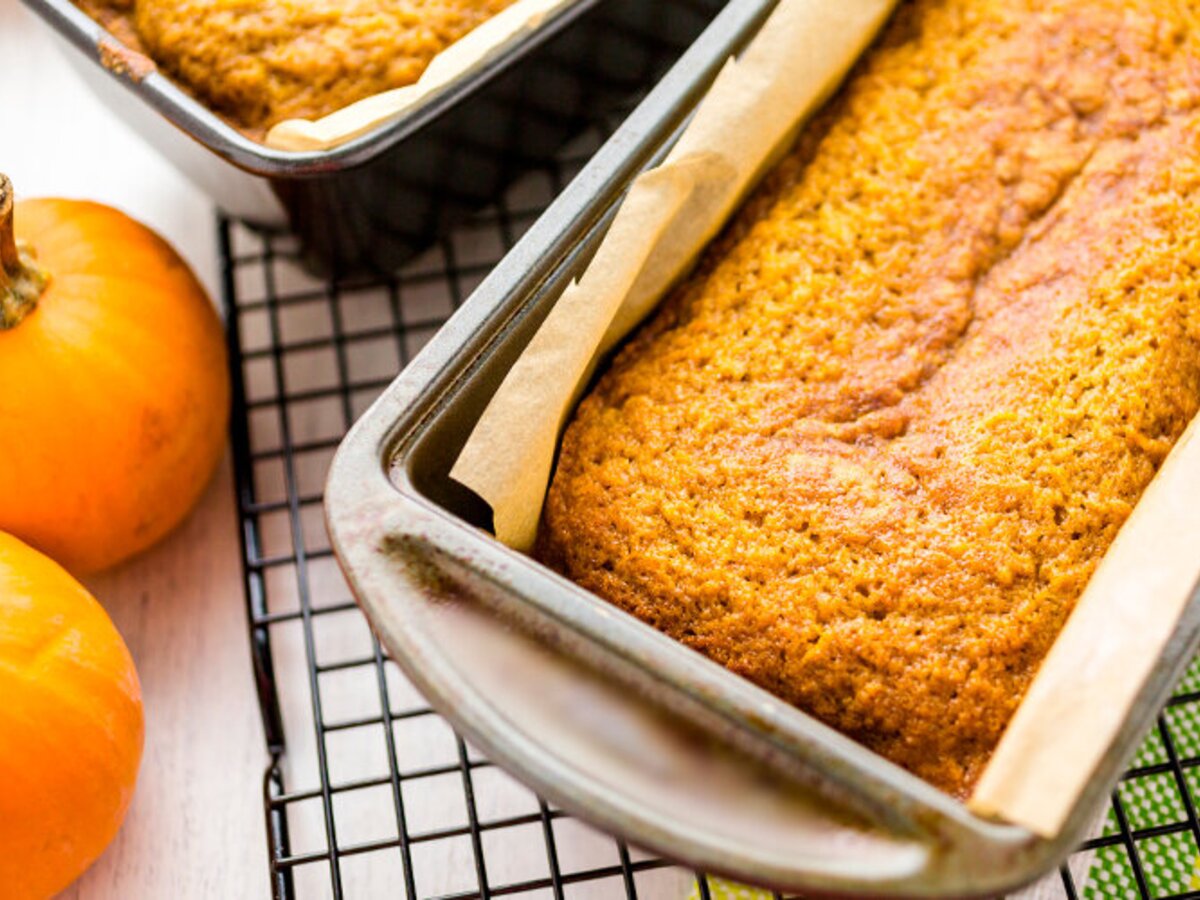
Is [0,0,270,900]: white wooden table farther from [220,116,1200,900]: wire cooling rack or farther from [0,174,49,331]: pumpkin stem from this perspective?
[0,174,49,331]: pumpkin stem

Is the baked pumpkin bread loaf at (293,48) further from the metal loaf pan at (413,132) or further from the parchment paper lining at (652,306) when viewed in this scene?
the parchment paper lining at (652,306)

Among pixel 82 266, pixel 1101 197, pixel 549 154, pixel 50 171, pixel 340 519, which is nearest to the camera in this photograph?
pixel 340 519

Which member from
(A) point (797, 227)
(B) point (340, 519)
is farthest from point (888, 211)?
(B) point (340, 519)

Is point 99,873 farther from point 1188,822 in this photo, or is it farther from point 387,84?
point 1188,822

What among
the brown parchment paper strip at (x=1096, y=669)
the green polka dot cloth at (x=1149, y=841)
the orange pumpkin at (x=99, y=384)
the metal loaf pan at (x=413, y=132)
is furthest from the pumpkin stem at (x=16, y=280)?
the brown parchment paper strip at (x=1096, y=669)

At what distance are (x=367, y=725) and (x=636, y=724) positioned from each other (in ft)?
1.66

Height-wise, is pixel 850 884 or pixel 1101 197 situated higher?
pixel 1101 197

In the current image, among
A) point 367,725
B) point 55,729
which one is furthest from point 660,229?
point 55,729

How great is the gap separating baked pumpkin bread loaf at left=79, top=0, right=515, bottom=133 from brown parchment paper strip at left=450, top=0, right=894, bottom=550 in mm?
356

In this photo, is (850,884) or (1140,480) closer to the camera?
(850,884)

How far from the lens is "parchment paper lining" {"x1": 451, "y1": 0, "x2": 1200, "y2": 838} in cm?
85

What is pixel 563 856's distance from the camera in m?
1.28

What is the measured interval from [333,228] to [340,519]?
0.55 metres

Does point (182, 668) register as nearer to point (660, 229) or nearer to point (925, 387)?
point (660, 229)
